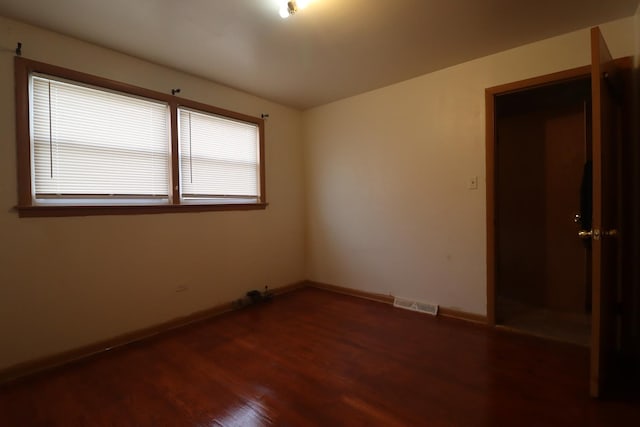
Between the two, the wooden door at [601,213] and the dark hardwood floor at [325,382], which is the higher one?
the wooden door at [601,213]

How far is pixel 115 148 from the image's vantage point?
2.46 m

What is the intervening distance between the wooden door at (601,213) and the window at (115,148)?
9.83 ft

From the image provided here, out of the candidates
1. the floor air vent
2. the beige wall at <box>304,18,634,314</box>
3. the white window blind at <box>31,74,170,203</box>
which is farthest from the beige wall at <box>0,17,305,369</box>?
the floor air vent

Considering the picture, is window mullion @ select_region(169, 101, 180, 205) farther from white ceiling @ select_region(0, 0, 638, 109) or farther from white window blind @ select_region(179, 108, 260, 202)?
white ceiling @ select_region(0, 0, 638, 109)

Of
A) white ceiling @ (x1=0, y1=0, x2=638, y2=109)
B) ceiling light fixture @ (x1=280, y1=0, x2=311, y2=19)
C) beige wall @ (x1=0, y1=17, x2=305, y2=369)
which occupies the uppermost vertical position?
white ceiling @ (x1=0, y1=0, x2=638, y2=109)

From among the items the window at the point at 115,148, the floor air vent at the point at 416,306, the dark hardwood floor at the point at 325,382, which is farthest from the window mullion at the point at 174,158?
the floor air vent at the point at 416,306

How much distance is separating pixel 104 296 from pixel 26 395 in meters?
0.72

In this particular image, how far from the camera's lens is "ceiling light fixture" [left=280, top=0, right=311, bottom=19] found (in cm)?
182

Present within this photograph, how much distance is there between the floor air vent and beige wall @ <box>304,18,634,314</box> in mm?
62

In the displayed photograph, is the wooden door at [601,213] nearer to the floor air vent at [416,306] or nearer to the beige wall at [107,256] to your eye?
the floor air vent at [416,306]

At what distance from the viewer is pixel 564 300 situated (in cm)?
311

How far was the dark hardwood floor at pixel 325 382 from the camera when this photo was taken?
1574 millimetres

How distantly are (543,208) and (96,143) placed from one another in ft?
14.4

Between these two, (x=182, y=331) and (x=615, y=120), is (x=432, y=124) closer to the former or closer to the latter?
(x=615, y=120)
